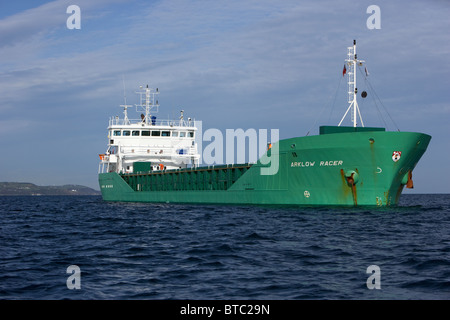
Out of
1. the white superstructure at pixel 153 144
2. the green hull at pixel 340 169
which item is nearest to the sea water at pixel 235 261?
the green hull at pixel 340 169

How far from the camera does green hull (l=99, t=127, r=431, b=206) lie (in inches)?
909

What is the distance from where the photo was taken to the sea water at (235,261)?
8.20m

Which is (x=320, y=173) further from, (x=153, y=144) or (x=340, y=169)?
(x=153, y=144)

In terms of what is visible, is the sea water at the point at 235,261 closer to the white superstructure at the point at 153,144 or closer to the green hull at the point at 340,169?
the green hull at the point at 340,169

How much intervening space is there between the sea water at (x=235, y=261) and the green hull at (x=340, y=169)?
5.41 metres

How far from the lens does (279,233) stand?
15.3 meters

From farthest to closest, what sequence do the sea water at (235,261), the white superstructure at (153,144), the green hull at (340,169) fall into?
the white superstructure at (153,144)
the green hull at (340,169)
the sea water at (235,261)

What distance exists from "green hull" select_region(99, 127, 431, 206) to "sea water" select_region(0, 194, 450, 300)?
5413mm

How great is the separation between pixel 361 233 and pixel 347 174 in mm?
8970

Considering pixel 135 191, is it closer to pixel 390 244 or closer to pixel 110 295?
pixel 390 244

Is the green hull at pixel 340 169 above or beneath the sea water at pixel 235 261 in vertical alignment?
above

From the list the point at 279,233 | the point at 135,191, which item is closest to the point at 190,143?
the point at 135,191

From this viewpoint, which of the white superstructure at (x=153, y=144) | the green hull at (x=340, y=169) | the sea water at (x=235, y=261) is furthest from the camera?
the white superstructure at (x=153, y=144)

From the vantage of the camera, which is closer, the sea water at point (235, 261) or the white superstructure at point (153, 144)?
the sea water at point (235, 261)
